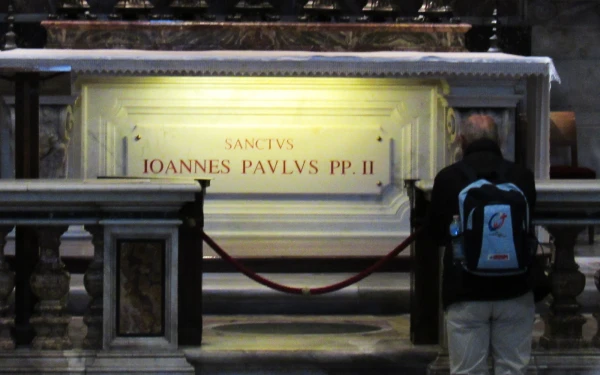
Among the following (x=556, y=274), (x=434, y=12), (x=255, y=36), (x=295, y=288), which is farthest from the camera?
(x=434, y=12)

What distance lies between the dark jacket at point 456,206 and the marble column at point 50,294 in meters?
2.03

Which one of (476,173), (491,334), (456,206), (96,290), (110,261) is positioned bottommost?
(491,334)

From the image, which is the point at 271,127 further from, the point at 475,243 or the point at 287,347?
the point at 475,243

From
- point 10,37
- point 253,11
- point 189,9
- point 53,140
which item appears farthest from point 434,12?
point 10,37

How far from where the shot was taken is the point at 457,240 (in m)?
6.29

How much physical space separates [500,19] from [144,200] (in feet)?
19.1

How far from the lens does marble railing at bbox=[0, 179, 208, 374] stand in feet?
23.6

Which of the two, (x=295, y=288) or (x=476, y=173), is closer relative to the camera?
(x=476, y=173)

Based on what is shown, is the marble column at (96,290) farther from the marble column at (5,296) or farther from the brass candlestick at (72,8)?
the brass candlestick at (72,8)

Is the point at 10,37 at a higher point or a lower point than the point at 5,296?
higher

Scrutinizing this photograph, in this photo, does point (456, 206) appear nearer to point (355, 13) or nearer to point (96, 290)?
point (96, 290)

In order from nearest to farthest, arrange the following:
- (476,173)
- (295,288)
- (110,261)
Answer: (476,173) → (110,261) → (295,288)

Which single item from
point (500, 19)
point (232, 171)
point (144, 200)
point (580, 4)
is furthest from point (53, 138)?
point (580, 4)

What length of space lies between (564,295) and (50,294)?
104 inches
